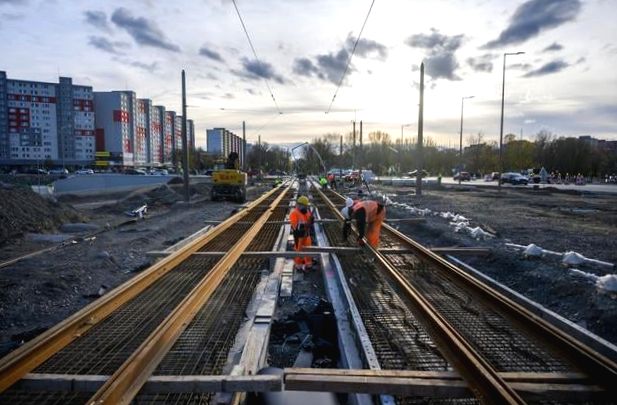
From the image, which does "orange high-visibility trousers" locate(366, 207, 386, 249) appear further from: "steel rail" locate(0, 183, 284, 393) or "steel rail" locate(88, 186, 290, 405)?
"steel rail" locate(0, 183, 284, 393)

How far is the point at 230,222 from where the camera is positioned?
16.3 m

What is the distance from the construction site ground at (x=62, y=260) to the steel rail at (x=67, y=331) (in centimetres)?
62

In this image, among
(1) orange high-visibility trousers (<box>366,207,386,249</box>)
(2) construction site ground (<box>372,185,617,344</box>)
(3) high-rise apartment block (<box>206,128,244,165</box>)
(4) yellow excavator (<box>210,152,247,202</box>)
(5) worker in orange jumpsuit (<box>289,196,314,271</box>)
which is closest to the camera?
(2) construction site ground (<box>372,185,617,344</box>)

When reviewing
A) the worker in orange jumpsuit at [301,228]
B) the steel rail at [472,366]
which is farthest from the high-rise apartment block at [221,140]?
the steel rail at [472,366]

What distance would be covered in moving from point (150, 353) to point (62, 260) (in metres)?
6.82

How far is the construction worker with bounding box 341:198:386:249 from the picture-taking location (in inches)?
399

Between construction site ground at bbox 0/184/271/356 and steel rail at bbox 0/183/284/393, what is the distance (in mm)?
620

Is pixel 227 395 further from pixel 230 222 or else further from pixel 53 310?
pixel 230 222

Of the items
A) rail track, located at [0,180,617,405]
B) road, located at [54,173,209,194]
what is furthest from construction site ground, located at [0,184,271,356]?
road, located at [54,173,209,194]

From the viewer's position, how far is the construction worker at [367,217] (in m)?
10.1

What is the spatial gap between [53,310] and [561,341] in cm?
687

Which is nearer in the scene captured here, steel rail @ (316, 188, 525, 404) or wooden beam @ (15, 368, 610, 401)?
steel rail @ (316, 188, 525, 404)

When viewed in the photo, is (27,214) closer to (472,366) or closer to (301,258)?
(301,258)

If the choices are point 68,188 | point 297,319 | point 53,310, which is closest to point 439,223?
point 297,319
